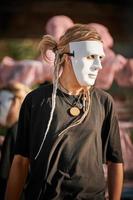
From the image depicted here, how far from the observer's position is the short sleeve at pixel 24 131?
2762 millimetres

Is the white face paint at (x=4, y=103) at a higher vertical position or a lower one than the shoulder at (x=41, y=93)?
higher

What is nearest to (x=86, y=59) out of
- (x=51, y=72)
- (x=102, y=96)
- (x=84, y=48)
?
(x=84, y=48)

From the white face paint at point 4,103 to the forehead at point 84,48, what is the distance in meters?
2.55

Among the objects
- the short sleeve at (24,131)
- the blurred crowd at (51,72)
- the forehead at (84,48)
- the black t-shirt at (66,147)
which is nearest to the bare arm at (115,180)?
the black t-shirt at (66,147)

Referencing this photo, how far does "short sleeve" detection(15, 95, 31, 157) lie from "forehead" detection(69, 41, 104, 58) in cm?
31

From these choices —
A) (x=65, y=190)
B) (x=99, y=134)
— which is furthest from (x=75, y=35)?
(x=65, y=190)

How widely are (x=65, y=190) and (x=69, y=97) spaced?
1.43ft

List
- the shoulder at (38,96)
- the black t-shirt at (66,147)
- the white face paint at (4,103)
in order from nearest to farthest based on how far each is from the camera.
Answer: the black t-shirt at (66,147) → the shoulder at (38,96) → the white face paint at (4,103)

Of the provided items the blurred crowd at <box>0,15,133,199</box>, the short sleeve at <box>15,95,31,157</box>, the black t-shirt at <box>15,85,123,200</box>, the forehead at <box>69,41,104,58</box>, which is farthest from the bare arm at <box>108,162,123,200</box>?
the blurred crowd at <box>0,15,133,199</box>

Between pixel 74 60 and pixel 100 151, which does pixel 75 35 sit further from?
pixel 100 151

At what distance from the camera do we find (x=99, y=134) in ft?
8.83

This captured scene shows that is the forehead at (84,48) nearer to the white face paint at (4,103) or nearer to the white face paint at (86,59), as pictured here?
the white face paint at (86,59)

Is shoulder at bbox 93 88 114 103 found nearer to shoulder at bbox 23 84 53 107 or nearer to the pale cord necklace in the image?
the pale cord necklace

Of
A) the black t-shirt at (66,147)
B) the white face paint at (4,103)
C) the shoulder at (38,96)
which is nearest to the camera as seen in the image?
the black t-shirt at (66,147)
